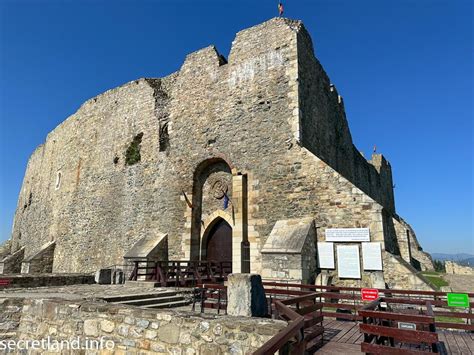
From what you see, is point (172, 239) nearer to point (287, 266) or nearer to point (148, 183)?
point (148, 183)

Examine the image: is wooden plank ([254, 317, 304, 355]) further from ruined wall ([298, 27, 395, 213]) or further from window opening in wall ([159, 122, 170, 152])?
window opening in wall ([159, 122, 170, 152])

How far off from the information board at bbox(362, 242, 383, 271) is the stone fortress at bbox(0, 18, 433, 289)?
0.03 metres

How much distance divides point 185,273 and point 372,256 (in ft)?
18.1

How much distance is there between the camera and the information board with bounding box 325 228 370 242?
8.99 metres

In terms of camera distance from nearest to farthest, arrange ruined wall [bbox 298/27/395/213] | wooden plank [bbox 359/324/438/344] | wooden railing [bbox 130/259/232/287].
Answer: wooden plank [bbox 359/324/438/344] → wooden railing [bbox 130/259/232/287] → ruined wall [bbox 298/27/395/213]

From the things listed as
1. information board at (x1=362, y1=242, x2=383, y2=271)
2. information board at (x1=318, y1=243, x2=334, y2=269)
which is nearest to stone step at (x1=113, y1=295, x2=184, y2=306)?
information board at (x1=318, y1=243, x2=334, y2=269)

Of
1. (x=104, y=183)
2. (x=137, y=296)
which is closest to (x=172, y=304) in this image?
(x=137, y=296)

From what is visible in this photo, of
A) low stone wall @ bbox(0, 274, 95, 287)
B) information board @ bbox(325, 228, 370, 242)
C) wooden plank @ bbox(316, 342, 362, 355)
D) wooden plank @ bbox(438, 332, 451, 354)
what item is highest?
information board @ bbox(325, 228, 370, 242)

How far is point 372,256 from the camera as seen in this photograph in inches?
348

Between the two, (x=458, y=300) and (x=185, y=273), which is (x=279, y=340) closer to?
(x=458, y=300)

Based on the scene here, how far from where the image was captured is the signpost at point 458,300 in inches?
202

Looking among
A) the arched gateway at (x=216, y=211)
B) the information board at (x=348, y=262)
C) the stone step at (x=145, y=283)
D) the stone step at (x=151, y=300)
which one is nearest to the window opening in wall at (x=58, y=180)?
the arched gateway at (x=216, y=211)

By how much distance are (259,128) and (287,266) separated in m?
5.07

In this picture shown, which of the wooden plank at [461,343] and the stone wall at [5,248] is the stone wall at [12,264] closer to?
the stone wall at [5,248]
